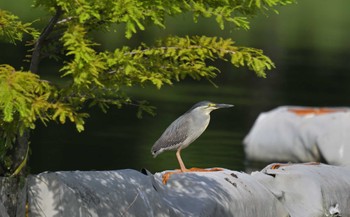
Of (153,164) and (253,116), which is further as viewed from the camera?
(253,116)

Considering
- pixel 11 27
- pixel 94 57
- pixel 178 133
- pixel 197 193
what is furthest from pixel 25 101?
pixel 197 193

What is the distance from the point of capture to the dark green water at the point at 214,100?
2138cm

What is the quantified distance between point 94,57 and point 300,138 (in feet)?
45.2

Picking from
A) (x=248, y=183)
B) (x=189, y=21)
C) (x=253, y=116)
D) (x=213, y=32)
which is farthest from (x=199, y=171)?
(x=189, y=21)

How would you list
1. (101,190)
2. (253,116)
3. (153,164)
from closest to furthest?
1. (101,190)
2. (153,164)
3. (253,116)

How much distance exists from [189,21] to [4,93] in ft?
187

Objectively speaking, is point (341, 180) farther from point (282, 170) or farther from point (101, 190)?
point (101, 190)

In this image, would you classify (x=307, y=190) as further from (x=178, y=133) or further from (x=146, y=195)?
(x=146, y=195)

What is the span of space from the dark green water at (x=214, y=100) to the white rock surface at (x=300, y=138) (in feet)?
1.67

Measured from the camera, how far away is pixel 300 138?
21.5 metres

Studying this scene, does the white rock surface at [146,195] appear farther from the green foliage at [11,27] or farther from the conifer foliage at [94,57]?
the green foliage at [11,27]

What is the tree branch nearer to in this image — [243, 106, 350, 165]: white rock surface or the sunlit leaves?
the sunlit leaves

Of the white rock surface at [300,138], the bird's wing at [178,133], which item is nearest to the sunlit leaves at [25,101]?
the bird's wing at [178,133]

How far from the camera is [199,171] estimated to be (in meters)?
11.2
